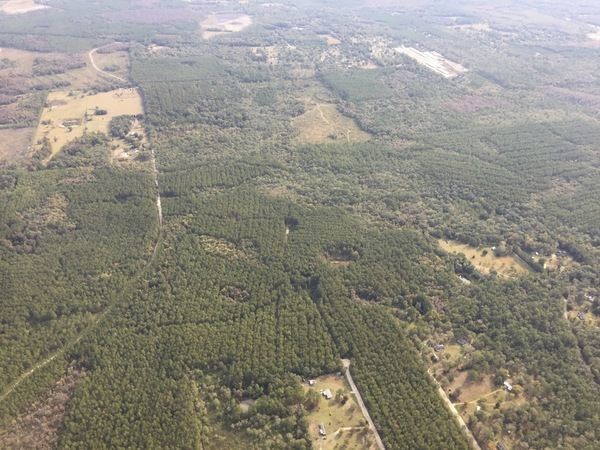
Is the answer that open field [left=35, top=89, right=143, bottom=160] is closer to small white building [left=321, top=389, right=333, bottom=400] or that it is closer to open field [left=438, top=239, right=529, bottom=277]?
small white building [left=321, top=389, right=333, bottom=400]

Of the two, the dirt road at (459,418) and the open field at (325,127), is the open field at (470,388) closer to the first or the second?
the dirt road at (459,418)

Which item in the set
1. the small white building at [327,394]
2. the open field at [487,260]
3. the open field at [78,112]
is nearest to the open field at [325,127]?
the open field at [78,112]

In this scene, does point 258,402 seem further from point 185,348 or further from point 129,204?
point 129,204

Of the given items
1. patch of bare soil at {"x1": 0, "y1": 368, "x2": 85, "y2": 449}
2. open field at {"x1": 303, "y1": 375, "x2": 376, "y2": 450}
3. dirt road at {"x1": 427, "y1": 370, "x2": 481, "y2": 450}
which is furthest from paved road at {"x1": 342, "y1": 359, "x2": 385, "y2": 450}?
patch of bare soil at {"x1": 0, "y1": 368, "x2": 85, "y2": 449}

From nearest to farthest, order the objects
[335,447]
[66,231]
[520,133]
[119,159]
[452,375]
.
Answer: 1. [335,447]
2. [452,375]
3. [66,231]
4. [119,159]
5. [520,133]

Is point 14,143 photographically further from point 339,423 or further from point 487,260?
point 487,260

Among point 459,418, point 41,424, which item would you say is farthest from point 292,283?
point 41,424

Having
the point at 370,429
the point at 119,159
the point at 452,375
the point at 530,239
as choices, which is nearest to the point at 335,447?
the point at 370,429
